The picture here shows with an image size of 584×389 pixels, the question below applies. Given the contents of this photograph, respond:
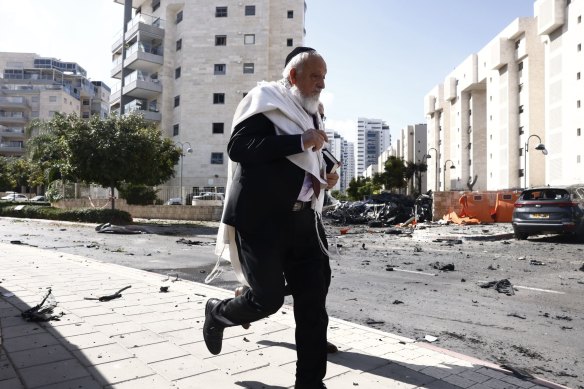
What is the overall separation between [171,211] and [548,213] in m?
21.2

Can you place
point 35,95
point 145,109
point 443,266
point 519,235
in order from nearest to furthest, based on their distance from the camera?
1. point 443,266
2. point 519,235
3. point 145,109
4. point 35,95

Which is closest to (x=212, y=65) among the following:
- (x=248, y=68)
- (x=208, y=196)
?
(x=248, y=68)

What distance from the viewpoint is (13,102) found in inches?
3499

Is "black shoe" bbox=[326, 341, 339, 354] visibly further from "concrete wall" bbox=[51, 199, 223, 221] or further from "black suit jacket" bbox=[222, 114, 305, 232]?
"concrete wall" bbox=[51, 199, 223, 221]

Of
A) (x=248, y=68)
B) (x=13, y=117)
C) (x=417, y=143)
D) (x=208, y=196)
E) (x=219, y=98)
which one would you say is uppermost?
(x=13, y=117)

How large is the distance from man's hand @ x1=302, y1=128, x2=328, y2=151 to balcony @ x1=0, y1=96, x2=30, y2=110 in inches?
4056

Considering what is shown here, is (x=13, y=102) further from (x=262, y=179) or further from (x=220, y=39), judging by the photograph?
(x=262, y=179)

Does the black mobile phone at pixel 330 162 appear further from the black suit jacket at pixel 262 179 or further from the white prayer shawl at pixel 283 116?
the black suit jacket at pixel 262 179

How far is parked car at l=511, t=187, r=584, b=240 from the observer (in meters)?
13.5

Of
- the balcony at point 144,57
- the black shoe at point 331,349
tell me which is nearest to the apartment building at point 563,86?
the balcony at point 144,57

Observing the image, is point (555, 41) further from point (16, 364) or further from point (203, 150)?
point (16, 364)

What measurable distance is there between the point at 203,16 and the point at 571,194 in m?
42.6

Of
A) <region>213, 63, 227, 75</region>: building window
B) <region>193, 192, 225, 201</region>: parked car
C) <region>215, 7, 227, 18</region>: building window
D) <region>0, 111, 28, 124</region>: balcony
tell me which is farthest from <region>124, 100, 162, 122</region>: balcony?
<region>0, 111, 28, 124</region>: balcony

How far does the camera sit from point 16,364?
305cm
